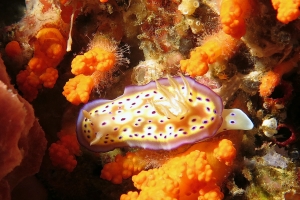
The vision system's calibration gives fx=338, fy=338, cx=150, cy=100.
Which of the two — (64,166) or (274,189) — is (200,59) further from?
(64,166)

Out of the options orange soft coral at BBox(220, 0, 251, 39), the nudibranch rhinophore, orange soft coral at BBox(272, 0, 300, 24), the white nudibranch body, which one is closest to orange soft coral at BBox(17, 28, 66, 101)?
the nudibranch rhinophore

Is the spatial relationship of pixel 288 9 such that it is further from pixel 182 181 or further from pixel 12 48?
pixel 12 48

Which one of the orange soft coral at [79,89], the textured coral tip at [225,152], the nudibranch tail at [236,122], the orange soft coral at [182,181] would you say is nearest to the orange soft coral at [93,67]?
the orange soft coral at [79,89]

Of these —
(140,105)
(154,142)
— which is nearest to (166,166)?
(154,142)

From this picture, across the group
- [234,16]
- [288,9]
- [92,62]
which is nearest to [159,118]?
[92,62]

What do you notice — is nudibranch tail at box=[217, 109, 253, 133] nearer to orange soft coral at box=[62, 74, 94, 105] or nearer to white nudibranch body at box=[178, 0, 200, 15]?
white nudibranch body at box=[178, 0, 200, 15]

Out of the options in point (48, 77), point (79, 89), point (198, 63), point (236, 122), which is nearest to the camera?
point (198, 63)
